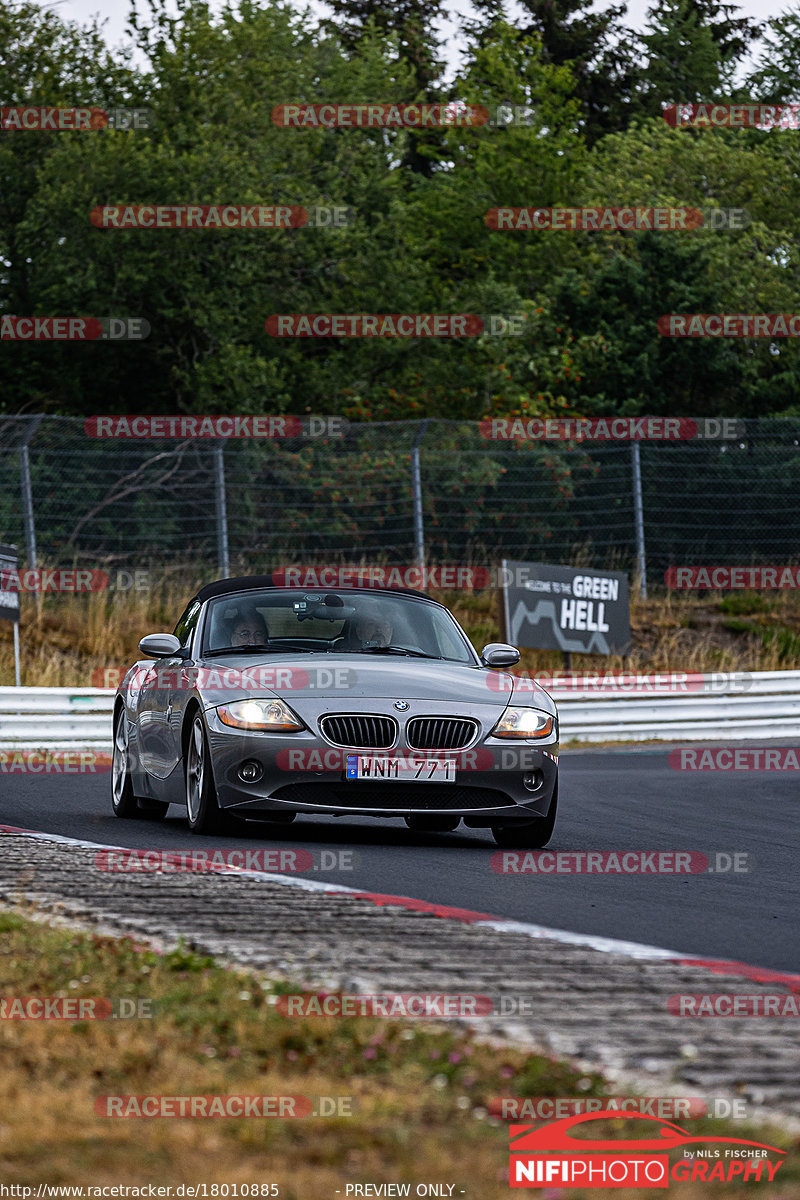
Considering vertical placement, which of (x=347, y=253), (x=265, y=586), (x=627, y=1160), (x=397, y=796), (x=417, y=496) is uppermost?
(x=347, y=253)

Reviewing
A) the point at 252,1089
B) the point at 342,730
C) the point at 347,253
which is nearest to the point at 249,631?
the point at 342,730

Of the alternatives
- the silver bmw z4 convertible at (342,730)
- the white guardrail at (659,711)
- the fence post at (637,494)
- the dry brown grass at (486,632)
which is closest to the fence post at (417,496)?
the dry brown grass at (486,632)

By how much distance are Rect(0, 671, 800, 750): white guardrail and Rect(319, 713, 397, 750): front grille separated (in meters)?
9.87

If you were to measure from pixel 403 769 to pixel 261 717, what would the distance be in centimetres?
77

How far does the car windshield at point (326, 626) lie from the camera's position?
10.9 m

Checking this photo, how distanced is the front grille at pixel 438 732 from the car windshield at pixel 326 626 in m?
1.01

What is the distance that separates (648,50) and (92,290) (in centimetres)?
3491

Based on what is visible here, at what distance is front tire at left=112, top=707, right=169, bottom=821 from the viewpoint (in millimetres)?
11812

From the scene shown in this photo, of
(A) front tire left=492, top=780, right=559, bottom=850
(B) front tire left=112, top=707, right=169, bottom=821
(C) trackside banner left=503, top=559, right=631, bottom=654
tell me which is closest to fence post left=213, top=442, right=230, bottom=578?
(C) trackside banner left=503, top=559, right=631, bottom=654

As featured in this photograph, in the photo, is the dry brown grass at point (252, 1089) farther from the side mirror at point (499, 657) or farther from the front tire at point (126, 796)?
the front tire at point (126, 796)

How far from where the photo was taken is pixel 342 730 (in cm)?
976

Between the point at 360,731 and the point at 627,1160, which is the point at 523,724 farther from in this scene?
the point at 627,1160

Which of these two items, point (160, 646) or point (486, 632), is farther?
point (486, 632)

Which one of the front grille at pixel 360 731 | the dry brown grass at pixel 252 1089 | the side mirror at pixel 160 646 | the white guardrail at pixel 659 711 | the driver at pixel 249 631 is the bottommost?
the white guardrail at pixel 659 711
